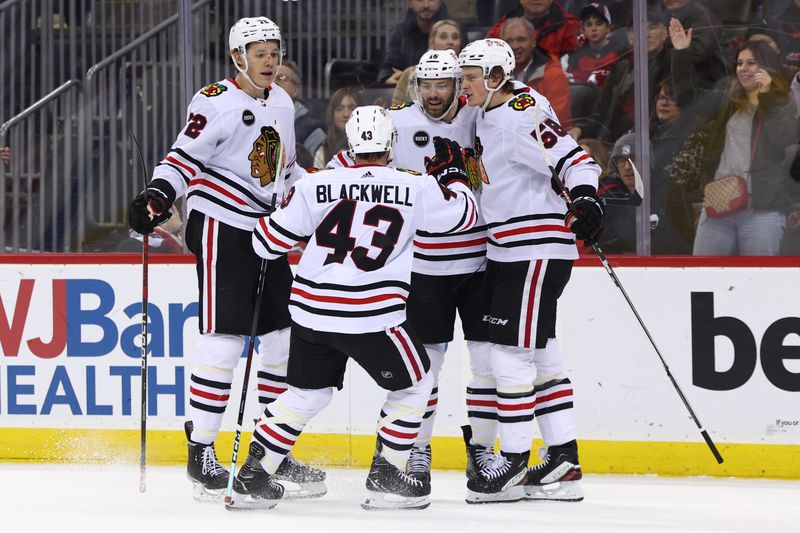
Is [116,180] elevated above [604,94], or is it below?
below

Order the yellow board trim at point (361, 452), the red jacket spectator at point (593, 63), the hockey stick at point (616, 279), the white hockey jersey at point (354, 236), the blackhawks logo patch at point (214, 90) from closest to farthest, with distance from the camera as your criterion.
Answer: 1. the white hockey jersey at point (354, 236)
2. the hockey stick at point (616, 279)
3. the blackhawks logo patch at point (214, 90)
4. the yellow board trim at point (361, 452)
5. the red jacket spectator at point (593, 63)

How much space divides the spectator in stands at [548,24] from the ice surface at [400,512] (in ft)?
5.21

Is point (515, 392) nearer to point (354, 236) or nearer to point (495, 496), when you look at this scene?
point (495, 496)

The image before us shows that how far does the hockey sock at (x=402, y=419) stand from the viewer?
3951 millimetres

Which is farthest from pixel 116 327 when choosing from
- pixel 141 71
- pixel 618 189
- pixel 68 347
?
pixel 618 189

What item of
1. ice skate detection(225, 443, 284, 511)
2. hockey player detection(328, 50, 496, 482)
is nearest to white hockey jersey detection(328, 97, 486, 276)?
hockey player detection(328, 50, 496, 482)

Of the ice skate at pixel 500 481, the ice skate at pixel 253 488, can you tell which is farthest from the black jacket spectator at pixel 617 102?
the ice skate at pixel 253 488

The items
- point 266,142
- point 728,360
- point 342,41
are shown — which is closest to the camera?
point 266,142

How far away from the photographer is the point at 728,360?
475cm

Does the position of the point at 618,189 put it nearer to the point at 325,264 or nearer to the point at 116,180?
the point at 325,264

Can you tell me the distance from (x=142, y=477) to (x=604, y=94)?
2.17 meters

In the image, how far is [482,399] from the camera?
438 cm

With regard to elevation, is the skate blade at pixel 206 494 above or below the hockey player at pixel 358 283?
below

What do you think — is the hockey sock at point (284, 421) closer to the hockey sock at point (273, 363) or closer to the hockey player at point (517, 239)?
the hockey sock at point (273, 363)
